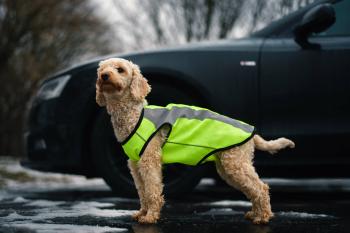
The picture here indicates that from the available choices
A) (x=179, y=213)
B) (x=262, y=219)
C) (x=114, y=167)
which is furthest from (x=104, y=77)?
(x=114, y=167)

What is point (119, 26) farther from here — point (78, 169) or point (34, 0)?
point (78, 169)

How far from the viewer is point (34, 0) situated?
2127cm

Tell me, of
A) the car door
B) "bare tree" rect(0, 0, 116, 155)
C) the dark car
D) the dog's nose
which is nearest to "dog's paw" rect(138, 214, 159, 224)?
the dog's nose

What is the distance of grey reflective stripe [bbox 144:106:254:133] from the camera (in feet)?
12.9

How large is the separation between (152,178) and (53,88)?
86.3 inches

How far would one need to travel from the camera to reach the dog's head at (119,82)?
3779 mm

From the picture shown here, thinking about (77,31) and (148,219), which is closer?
(148,219)

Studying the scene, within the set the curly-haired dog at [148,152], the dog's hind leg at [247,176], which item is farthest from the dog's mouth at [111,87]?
the dog's hind leg at [247,176]

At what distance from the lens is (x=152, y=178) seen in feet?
12.7

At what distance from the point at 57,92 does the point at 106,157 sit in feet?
2.66

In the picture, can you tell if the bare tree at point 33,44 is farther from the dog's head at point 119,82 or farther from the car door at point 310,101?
the dog's head at point 119,82

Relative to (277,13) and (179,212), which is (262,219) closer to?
(179,212)

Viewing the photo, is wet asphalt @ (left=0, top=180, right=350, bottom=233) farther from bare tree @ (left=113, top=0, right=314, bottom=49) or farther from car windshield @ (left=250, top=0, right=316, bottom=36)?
bare tree @ (left=113, top=0, right=314, bottom=49)

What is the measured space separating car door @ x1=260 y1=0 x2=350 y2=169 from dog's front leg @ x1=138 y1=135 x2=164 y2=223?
1.58 metres
